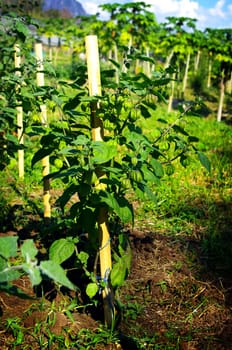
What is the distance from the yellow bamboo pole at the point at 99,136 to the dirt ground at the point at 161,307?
18 cm

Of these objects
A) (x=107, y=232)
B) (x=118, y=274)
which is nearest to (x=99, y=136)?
(x=107, y=232)

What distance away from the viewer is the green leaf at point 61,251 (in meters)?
1.61

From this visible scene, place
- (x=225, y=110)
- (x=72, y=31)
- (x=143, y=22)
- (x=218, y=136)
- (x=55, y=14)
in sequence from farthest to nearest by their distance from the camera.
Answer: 1. (x=55, y=14)
2. (x=72, y=31)
3. (x=225, y=110)
4. (x=143, y=22)
5. (x=218, y=136)

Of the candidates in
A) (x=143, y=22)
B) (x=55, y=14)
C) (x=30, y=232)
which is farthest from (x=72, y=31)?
(x=55, y=14)

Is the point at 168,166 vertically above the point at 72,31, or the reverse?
the point at 72,31

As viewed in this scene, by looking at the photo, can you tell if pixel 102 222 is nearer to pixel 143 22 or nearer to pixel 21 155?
pixel 21 155

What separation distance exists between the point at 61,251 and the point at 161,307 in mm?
842

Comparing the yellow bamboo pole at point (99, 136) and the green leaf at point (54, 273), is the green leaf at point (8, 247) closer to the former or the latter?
the green leaf at point (54, 273)

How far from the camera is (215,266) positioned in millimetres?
2549

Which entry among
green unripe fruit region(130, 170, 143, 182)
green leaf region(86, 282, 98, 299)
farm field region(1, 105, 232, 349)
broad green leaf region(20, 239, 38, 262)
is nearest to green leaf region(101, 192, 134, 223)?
green unripe fruit region(130, 170, 143, 182)

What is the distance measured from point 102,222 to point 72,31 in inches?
745

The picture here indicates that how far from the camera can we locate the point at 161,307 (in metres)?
2.14

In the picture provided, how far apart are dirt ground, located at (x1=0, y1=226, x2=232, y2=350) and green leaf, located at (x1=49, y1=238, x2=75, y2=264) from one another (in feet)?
0.87

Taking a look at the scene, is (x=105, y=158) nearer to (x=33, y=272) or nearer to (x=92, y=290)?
(x=92, y=290)
